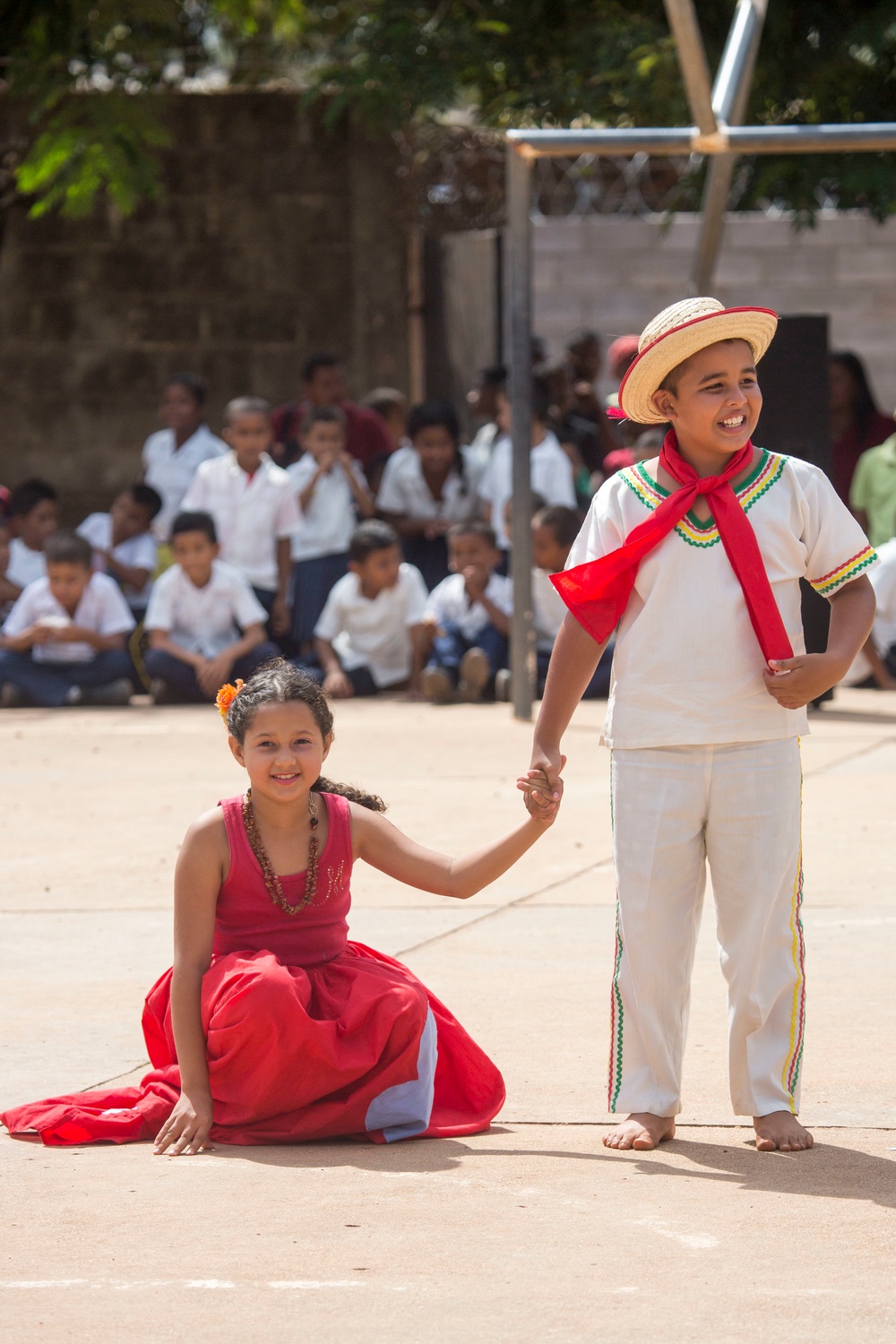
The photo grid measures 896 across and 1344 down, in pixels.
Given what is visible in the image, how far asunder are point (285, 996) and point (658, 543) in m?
1.07

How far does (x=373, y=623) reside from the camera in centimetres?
1076

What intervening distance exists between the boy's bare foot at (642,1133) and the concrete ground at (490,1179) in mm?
36

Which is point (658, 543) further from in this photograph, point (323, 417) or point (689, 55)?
point (323, 417)

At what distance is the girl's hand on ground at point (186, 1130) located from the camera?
3561mm

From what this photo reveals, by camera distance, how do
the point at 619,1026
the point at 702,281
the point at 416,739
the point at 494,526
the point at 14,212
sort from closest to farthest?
the point at 619,1026, the point at 416,739, the point at 702,281, the point at 494,526, the point at 14,212

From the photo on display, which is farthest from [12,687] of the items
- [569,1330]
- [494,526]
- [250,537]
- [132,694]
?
[569,1330]

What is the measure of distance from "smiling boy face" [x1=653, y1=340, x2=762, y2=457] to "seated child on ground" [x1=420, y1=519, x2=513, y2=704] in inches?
264

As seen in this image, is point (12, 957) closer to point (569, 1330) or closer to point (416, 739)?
point (569, 1330)

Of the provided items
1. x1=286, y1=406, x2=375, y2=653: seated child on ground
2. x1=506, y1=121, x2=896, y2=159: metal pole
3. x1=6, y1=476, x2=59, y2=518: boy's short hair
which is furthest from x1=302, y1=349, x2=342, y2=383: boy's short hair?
x1=506, y1=121, x2=896, y2=159: metal pole

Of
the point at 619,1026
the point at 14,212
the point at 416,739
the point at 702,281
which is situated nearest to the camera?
the point at 619,1026

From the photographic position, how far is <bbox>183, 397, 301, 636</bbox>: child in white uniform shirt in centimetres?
1103

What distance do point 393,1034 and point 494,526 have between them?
7477 mm

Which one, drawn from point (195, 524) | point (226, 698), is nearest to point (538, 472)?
point (195, 524)

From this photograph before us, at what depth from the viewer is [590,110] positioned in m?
11.7
